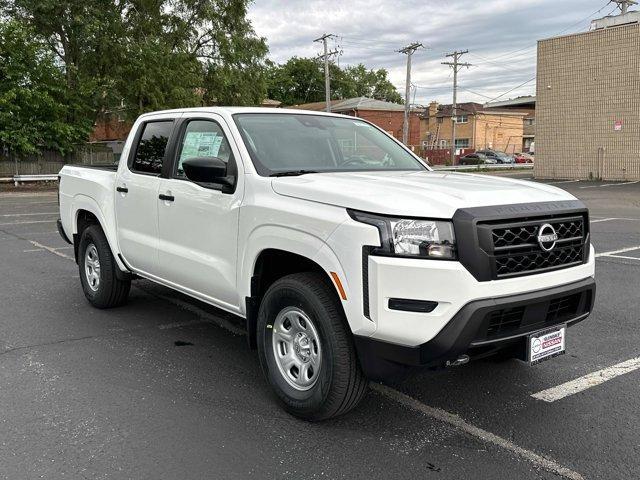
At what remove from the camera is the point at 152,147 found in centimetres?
520

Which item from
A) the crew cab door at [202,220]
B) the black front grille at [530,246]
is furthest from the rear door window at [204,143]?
the black front grille at [530,246]

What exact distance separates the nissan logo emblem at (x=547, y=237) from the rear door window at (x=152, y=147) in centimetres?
304

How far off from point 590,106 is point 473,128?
4210cm

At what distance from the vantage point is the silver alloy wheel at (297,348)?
137 inches

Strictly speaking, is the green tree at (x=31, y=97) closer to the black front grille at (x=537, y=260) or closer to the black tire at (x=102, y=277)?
the black tire at (x=102, y=277)

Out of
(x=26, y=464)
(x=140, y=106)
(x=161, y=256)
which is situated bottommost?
(x=26, y=464)

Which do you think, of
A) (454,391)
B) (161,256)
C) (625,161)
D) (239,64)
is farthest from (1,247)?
(625,161)

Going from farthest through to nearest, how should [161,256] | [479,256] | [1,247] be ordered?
1. [1,247]
2. [161,256]
3. [479,256]

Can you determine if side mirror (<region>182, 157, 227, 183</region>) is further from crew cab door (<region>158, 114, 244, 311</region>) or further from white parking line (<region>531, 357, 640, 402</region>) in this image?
white parking line (<region>531, 357, 640, 402</region>)

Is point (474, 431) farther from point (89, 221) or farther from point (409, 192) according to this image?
point (89, 221)

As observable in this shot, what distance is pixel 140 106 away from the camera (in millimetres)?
28734

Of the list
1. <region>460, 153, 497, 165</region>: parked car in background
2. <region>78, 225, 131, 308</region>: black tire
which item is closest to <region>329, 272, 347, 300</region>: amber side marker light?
<region>78, 225, 131, 308</region>: black tire

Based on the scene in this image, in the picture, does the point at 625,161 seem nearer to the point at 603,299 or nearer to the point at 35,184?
the point at 603,299

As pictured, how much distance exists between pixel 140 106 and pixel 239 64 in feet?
19.8
